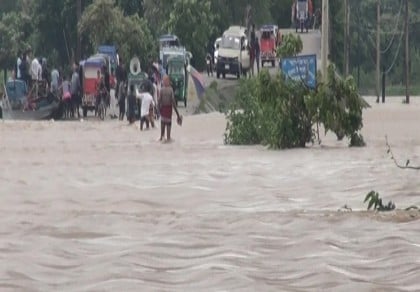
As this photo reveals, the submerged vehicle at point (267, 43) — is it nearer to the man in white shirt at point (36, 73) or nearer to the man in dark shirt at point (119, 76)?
the man in dark shirt at point (119, 76)

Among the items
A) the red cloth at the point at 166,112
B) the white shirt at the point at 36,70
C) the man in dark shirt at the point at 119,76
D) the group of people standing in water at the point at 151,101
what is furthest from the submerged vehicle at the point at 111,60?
the red cloth at the point at 166,112

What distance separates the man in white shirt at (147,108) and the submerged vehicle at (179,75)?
1177 centimetres

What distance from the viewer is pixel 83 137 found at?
112ft

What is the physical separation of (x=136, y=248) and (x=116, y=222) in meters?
2.00

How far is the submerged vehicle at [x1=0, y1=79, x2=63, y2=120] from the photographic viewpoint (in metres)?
45.3

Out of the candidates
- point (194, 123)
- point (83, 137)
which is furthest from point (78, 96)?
point (83, 137)

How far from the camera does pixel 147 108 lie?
117 ft

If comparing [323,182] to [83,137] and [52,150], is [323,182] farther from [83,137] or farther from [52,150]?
[83,137]

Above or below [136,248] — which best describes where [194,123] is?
below

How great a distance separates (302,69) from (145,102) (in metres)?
9.87

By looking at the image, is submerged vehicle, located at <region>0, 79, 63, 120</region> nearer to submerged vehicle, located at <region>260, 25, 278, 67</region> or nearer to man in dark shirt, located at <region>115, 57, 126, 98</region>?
man in dark shirt, located at <region>115, 57, 126, 98</region>

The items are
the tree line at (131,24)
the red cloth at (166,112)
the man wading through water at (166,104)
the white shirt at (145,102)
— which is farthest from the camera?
the tree line at (131,24)

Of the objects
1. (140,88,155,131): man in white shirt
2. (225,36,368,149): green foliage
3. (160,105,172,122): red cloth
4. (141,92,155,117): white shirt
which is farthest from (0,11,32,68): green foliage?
(225,36,368,149): green foliage

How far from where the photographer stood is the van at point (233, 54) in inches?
2226
